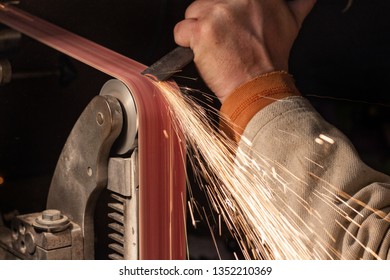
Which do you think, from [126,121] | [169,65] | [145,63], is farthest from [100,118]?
[145,63]

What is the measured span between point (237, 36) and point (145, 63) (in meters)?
0.29

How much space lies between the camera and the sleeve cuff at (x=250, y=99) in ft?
4.07

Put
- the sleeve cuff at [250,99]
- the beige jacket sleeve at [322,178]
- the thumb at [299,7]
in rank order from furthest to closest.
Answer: the thumb at [299,7], the sleeve cuff at [250,99], the beige jacket sleeve at [322,178]

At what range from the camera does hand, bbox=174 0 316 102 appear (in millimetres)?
1305

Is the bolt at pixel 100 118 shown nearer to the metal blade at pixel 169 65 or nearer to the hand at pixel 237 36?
the metal blade at pixel 169 65

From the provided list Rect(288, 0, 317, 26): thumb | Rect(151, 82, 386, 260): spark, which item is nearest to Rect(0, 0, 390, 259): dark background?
Rect(288, 0, 317, 26): thumb

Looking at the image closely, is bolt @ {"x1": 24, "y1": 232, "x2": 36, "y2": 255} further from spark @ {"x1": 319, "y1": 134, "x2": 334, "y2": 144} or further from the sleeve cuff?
spark @ {"x1": 319, "y1": 134, "x2": 334, "y2": 144}

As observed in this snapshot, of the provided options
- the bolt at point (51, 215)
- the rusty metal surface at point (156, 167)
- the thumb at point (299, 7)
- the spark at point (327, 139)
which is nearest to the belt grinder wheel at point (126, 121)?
the rusty metal surface at point (156, 167)

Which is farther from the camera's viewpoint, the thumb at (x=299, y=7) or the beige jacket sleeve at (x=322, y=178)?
the thumb at (x=299, y=7)

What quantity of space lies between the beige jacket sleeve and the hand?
4.4 inches

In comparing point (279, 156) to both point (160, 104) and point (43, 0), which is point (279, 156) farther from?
point (43, 0)

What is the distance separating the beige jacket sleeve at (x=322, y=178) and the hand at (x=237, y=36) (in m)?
0.11

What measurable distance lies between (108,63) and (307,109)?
0.32 metres

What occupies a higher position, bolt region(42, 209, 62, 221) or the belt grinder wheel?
the belt grinder wheel
